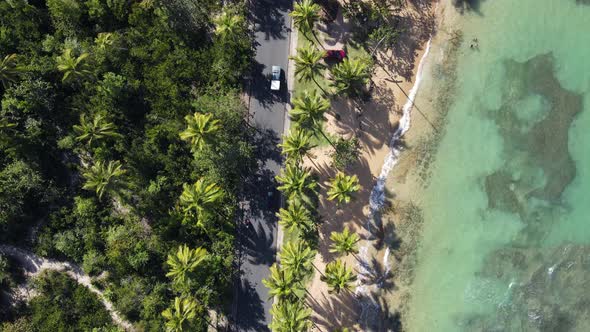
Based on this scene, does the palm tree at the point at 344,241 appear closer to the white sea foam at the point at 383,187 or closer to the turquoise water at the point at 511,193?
the white sea foam at the point at 383,187

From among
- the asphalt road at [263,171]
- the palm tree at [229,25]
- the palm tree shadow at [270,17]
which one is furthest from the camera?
the palm tree shadow at [270,17]

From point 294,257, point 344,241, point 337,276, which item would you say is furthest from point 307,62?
point 337,276

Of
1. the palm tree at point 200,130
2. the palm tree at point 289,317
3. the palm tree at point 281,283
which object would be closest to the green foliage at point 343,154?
the palm tree at point 281,283

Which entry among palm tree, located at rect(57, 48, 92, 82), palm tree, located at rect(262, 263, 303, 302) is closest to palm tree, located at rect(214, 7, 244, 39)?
palm tree, located at rect(57, 48, 92, 82)

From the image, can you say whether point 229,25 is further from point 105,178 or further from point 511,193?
point 511,193

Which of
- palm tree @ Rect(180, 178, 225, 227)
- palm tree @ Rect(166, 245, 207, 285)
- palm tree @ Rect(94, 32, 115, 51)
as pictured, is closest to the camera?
palm tree @ Rect(166, 245, 207, 285)

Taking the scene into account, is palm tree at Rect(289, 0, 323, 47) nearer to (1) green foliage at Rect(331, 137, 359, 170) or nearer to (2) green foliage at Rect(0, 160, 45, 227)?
(1) green foliage at Rect(331, 137, 359, 170)
